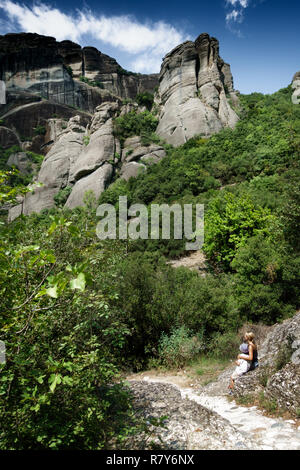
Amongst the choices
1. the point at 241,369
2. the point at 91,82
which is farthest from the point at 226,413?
the point at 91,82

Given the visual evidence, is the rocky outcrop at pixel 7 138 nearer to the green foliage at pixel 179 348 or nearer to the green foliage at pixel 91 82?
the green foliage at pixel 91 82

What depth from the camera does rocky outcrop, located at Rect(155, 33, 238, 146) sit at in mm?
33781

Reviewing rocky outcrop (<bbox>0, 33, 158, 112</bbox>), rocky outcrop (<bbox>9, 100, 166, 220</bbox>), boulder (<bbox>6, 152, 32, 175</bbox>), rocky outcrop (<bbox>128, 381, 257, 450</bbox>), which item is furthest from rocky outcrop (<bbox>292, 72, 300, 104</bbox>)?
rocky outcrop (<bbox>128, 381, 257, 450</bbox>)

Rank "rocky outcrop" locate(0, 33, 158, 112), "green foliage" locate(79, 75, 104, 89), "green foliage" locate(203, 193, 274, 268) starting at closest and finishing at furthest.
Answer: "green foliage" locate(203, 193, 274, 268)
"rocky outcrop" locate(0, 33, 158, 112)
"green foliage" locate(79, 75, 104, 89)

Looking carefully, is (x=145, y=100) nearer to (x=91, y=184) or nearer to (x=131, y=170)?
(x=131, y=170)

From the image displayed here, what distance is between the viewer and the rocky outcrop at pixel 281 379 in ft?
12.2

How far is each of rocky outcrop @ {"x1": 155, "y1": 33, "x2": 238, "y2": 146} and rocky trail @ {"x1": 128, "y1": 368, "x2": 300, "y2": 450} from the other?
32667 mm

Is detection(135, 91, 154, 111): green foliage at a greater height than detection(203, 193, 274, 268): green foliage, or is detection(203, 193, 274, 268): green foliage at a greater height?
detection(135, 91, 154, 111): green foliage

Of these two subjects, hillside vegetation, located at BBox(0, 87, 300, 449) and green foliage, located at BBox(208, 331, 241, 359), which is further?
green foliage, located at BBox(208, 331, 241, 359)

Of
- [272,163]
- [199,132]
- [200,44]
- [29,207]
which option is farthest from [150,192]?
[200,44]

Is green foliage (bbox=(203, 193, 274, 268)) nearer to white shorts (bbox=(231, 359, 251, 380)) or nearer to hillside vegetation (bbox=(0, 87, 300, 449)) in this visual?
hillside vegetation (bbox=(0, 87, 300, 449))

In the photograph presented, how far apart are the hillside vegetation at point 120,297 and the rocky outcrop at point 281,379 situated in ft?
7.19

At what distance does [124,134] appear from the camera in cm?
3550

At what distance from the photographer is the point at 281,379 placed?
4.02 meters
